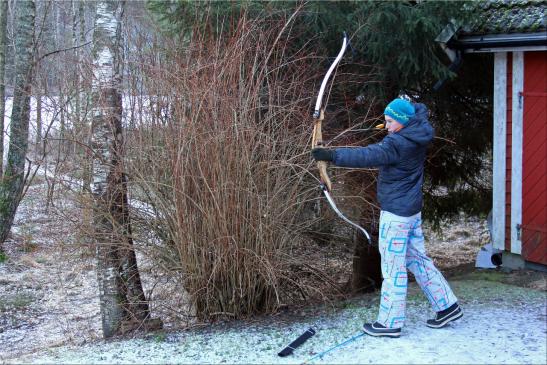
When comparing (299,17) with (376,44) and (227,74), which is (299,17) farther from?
(227,74)

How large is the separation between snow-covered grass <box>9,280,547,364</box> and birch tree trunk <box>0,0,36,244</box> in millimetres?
7128

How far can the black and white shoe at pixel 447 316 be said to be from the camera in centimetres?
556

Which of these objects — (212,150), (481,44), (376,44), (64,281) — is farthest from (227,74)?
(64,281)

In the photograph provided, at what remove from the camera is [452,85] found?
343 inches

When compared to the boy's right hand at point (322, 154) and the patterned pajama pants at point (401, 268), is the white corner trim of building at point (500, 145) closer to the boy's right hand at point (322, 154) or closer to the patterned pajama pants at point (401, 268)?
the patterned pajama pants at point (401, 268)

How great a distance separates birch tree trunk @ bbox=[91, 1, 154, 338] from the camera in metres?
6.70

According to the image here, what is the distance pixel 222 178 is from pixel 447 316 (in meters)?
2.25

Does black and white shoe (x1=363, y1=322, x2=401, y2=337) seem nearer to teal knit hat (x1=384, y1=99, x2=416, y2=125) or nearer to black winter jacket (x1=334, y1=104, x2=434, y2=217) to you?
black winter jacket (x1=334, y1=104, x2=434, y2=217)

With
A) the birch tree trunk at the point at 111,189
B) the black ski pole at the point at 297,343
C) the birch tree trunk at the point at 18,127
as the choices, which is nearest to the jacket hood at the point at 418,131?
the black ski pole at the point at 297,343

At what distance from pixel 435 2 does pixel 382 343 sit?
375 centimetres

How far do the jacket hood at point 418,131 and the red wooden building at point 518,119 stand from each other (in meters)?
2.41

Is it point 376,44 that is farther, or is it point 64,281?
point 64,281

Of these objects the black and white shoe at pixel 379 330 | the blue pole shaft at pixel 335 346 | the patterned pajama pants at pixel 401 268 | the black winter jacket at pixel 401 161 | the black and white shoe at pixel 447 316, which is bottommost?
the blue pole shaft at pixel 335 346

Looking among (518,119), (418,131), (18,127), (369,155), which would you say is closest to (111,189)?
(369,155)
